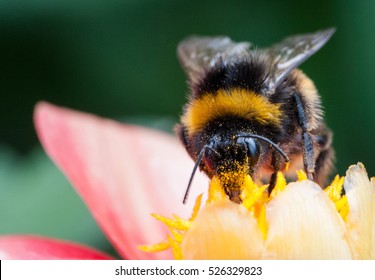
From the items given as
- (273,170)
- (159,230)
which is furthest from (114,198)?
(273,170)

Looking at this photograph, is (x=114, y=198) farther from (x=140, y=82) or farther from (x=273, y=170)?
(x=140, y=82)

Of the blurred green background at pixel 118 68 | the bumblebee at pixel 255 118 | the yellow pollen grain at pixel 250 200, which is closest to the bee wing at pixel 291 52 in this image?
the bumblebee at pixel 255 118

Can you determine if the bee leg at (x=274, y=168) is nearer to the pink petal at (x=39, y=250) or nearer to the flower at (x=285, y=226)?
the flower at (x=285, y=226)

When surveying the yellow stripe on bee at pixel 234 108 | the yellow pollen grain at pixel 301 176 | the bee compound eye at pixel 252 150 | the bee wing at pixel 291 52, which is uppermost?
the bee wing at pixel 291 52

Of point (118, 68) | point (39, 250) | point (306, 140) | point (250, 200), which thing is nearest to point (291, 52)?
point (306, 140)

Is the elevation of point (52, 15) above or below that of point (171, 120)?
above
